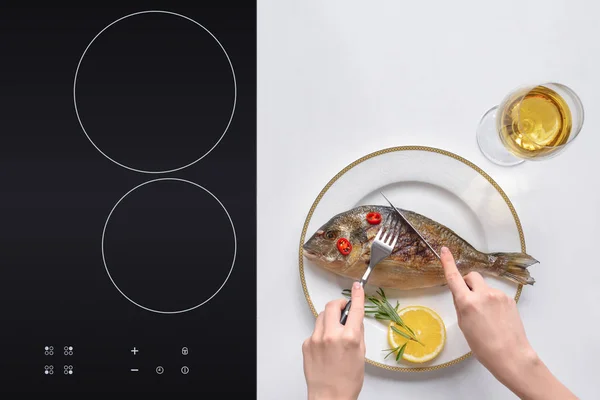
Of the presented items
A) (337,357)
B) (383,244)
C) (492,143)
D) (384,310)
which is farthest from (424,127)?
(337,357)

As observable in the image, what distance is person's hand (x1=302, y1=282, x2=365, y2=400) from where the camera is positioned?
2.54 feet

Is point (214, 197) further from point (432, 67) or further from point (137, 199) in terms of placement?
point (432, 67)

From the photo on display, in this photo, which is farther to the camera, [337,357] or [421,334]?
[421,334]

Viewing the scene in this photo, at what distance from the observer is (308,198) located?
962 mm

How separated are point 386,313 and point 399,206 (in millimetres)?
187

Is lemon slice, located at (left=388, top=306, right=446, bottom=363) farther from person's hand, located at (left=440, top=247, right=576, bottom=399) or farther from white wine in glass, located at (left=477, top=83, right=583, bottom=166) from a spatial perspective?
white wine in glass, located at (left=477, top=83, right=583, bottom=166)

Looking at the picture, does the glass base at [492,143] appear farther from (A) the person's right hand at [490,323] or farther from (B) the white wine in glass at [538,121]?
(A) the person's right hand at [490,323]

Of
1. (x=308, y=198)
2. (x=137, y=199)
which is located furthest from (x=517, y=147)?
(x=137, y=199)

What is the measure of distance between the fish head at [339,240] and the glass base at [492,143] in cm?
25

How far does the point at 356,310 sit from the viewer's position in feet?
2.57

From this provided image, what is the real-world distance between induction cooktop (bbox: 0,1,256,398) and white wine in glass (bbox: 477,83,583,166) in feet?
1.41

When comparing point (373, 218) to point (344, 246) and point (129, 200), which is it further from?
point (129, 200)

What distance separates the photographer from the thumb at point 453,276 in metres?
0.84

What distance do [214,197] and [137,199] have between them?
0.13 metres
